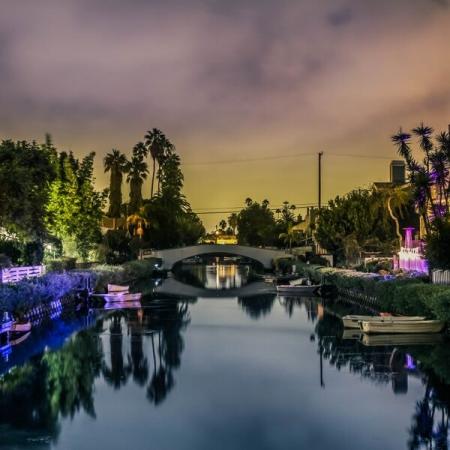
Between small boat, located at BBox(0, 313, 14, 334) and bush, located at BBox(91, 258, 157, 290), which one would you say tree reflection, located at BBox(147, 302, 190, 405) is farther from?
bush, located at BBox(91, 258, 157, 290)

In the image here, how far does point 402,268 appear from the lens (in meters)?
50.3

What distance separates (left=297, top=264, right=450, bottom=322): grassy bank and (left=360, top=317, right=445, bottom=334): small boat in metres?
0.43

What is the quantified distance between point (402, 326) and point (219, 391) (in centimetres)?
1174

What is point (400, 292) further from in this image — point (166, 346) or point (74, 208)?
point (74, 208)

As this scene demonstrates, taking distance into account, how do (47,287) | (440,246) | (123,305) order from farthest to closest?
(123,305), (47,287), (440,246)

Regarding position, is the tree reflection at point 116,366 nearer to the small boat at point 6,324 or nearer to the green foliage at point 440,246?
the small boat at point 6,324

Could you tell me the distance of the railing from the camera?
35562 mm

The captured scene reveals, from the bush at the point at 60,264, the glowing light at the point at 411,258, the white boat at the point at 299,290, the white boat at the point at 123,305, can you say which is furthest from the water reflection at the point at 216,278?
the white boat at the point at 123,305

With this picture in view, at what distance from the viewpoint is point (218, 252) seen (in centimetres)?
11244

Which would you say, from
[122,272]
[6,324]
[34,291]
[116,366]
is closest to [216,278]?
[122,272]

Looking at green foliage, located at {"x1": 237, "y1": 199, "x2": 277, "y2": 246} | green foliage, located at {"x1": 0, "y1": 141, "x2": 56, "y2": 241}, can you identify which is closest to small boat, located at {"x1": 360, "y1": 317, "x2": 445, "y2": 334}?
green foliage, located at {"x1": 0, "y1": 141, "x2": 56, "y2": 241}

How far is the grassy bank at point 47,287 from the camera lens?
1257 inches

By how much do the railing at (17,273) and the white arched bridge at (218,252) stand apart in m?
60.1

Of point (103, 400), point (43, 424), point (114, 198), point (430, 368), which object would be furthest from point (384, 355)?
point (114, 198)
